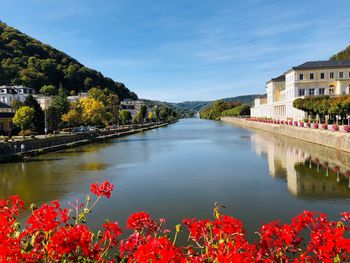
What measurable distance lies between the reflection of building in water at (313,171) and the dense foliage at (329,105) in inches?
363

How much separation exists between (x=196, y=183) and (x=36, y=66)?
378ft

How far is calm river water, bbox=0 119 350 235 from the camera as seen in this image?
1309cm

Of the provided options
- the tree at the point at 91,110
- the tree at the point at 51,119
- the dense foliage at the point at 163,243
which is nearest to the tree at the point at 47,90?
the tree at the point at 91,110

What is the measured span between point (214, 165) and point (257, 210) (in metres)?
12.2

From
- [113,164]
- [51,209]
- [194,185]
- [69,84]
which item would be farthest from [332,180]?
[69,84]

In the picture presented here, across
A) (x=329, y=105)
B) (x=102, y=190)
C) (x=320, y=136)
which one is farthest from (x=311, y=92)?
(x=102, y=190)

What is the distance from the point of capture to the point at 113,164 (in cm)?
2670

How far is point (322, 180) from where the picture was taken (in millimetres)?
18562

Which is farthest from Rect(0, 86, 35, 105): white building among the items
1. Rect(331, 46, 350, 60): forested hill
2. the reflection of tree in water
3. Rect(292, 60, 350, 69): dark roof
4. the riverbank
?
Rect(331, 46, 350, 60): forested hill

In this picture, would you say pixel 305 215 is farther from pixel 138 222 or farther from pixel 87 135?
pixel 87 135

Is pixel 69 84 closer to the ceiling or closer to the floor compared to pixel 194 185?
closer to the ceiling

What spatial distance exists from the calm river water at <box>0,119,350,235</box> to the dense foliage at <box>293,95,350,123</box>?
37.2 feet

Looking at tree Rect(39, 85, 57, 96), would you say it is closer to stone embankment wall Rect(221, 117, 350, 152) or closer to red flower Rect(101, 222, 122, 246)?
stone embankment wall Rect(221, 117, 350, 152)

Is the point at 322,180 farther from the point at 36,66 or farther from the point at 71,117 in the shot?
the point at 36,66
